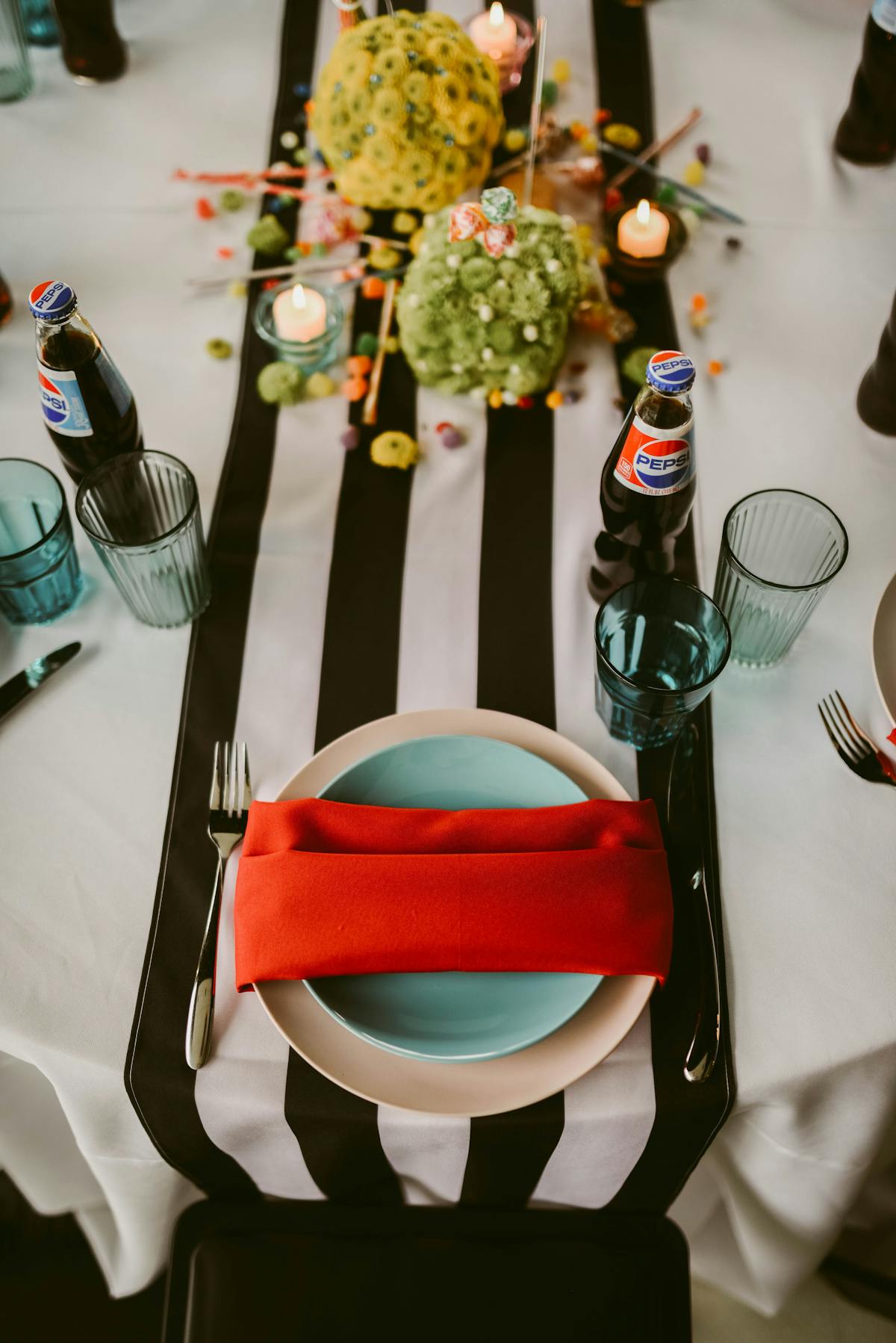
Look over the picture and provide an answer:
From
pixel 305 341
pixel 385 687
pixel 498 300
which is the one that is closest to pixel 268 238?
pixel 305 341

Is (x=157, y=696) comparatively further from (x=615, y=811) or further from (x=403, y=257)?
(x=403, y=257)

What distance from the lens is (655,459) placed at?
82 cm

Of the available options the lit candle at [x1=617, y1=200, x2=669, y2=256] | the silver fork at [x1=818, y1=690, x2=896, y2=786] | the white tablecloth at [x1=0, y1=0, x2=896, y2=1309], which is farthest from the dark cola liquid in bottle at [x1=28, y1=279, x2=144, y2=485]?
the silver fork at [x1=818, y1=690, x2=896, y2=786]

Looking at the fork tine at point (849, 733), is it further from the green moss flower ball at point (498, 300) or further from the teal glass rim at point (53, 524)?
the teal glass rim at point (53, 524)

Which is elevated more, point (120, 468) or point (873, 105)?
point (873, 105)

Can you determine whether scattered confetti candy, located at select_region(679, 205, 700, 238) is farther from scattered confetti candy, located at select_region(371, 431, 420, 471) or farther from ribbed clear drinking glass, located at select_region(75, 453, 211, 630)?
ribbed clear drinking glass, located at select_region(75, 453, 211, 630)

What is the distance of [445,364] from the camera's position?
1.07 meters

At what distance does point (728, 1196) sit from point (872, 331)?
0.94m

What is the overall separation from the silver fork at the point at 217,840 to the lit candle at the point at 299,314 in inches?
19.2

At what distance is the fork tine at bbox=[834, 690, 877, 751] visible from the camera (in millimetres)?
863

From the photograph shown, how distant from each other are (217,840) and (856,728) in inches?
22.4

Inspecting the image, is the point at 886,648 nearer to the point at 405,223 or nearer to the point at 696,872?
the point at 696,872

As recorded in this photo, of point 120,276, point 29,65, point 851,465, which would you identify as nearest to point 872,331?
point 851,465

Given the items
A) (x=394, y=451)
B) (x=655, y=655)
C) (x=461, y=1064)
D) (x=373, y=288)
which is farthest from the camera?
(x=373, y=288)
